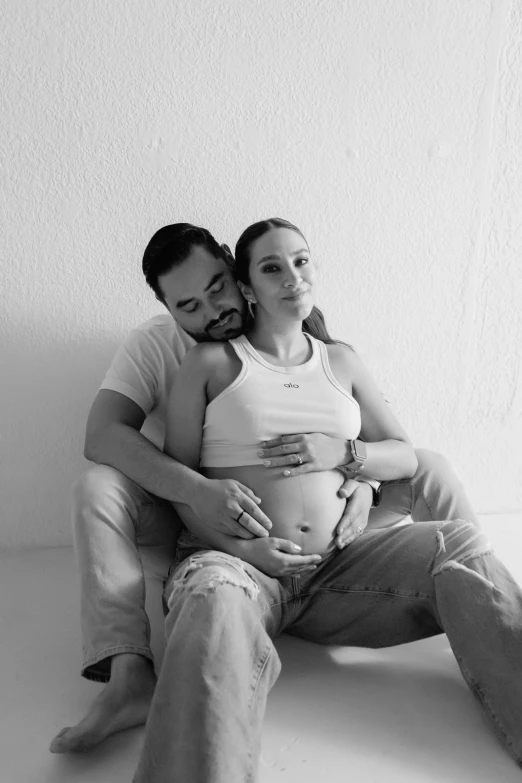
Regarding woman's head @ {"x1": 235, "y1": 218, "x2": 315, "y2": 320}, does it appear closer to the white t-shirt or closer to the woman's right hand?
the white t-shirt

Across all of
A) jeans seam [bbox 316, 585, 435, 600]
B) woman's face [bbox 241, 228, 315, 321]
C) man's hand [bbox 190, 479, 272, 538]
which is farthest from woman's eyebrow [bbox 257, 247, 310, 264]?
jeans seam [bbox 316, 585, 435, 600]

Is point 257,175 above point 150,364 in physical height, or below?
above

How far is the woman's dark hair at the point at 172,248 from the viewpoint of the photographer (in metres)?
1.69

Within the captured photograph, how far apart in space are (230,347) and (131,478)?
35 centimetres

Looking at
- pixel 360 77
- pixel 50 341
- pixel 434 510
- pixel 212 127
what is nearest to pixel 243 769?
pixel 434 510

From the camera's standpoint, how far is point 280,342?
1.66 meters

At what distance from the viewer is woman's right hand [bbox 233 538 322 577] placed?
1438 mm

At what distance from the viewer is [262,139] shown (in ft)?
6.76

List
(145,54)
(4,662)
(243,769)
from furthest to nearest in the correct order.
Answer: (145,54) → (4,662) → (243,769)

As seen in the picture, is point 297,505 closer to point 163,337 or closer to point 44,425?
point 163,337

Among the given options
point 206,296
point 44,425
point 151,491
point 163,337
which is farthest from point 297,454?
point 44,425

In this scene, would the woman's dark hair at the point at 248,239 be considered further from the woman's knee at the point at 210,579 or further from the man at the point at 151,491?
the woman's knee at the point at 210,579

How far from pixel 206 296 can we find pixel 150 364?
0.25m

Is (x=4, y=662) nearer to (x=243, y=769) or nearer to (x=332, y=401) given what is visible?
(x=243, y=769)
